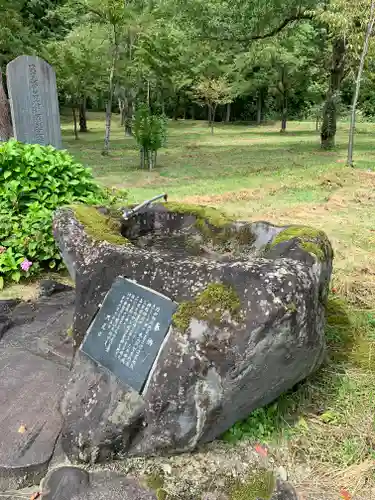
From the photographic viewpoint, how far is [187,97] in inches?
1321

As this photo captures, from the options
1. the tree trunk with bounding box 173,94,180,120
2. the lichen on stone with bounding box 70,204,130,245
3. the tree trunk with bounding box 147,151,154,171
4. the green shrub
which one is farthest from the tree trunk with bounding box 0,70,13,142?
the tree trunk with bounding box 173,94,180,120

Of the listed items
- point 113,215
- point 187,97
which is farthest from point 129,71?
point 113,215

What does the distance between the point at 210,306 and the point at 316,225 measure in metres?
4.57

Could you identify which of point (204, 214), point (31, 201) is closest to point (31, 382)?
point (204, 214)

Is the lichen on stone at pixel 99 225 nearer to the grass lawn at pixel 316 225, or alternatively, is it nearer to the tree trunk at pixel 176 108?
the grass lawn at pixel 316 225

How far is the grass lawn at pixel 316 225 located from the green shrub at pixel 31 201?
2.91 metres

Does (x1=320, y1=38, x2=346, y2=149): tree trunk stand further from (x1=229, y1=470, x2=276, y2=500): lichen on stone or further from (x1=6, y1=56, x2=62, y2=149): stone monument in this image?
(x1=229, y1=470, x2=276, y2=500): lichen on stone

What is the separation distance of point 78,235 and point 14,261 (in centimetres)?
190

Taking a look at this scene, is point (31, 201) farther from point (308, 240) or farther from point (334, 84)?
point (334, 84)

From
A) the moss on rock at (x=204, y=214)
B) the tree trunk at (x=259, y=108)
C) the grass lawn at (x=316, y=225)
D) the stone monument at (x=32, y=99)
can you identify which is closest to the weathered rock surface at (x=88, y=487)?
the grass lawn at (x=316, y=225)

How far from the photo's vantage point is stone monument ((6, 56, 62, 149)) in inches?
291

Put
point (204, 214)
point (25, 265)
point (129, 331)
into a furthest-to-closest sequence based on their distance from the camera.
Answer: point (25, 265) < point (204, 214) < point (129, 331)

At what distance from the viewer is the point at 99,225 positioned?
334 centimetres

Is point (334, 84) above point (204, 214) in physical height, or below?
above
